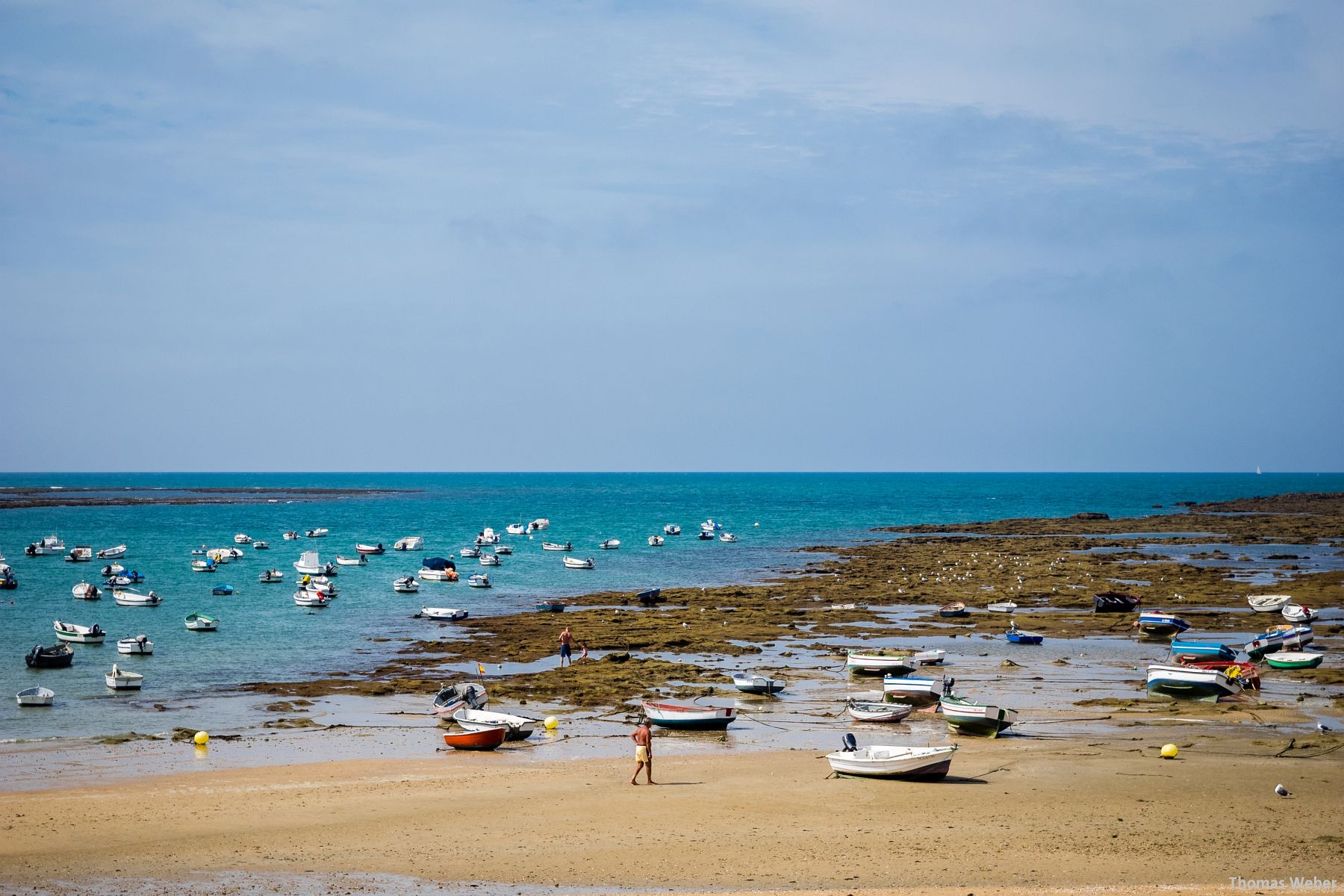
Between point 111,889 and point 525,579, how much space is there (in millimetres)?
61674

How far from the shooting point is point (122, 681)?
38.7 metres

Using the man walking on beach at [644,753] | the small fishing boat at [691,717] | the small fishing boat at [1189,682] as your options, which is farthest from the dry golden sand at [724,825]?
the small fishing boat at [1189,682]

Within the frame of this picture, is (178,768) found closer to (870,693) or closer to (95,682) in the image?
(95,682)

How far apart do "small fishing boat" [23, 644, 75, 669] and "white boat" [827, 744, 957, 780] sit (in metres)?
30.8

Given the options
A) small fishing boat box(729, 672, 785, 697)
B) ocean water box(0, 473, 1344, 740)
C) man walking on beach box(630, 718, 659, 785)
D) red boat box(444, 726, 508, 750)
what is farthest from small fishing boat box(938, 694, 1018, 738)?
ocean water box(0, 473, 1344, 740)

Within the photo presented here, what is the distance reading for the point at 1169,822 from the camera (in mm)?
22578

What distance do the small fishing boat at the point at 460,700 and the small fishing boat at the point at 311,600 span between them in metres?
31.4

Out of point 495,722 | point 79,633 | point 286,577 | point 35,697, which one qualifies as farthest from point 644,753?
point 286,577

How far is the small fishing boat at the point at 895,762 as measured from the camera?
2577cm

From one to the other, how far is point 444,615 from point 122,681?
69.9 feet

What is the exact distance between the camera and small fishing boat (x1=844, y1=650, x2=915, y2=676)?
40.7 metres

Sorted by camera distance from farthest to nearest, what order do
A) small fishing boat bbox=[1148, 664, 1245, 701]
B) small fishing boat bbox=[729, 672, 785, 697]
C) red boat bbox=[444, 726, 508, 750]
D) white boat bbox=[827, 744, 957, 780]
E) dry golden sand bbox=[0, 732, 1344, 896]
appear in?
small fishing boat bbox=[729, 672, 785, 697] → small fishing boat bbox=[1148, 664, 1245, 701] → red boat bbox=[444, 726, 508, 750] → white boat bbox=[827, 744, 957, 780] → dry golden sand bbox=[0, 732, 1344, 896]

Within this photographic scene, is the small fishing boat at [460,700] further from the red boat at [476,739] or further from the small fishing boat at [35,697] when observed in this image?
the small fishing boat at [35,697]

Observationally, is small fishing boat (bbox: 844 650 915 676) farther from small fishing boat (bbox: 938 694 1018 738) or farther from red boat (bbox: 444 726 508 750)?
red boat (bbox: 444 726 508 750)
